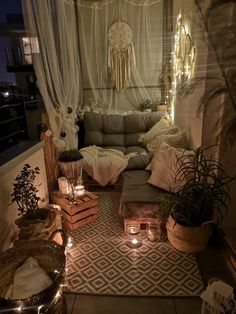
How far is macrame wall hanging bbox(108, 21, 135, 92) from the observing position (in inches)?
168

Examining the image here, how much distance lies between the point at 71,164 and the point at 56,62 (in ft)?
3.20

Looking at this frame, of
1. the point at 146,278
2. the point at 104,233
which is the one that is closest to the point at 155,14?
the point at 104,233

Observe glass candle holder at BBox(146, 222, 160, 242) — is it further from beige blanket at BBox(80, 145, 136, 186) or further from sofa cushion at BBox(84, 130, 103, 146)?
sofa cushion at BBox(84, 130, 103, 146)

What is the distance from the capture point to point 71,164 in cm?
252

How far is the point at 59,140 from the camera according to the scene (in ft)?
9.09

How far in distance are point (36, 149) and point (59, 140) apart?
503mm

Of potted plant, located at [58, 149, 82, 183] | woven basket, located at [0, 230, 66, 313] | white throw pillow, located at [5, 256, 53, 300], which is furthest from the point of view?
potted plant, located at [58, 149, 82, 183]

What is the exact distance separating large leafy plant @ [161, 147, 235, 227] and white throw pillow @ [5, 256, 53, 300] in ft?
3.63

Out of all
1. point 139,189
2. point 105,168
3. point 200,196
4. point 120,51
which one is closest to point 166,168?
point 139,189

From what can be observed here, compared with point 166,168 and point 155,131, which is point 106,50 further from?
point 166,168

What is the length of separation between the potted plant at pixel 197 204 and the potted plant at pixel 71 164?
931 millimetres

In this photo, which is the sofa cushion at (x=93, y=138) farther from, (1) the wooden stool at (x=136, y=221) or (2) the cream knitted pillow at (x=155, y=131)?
(1) the wooden stool at (x=136, y=221)

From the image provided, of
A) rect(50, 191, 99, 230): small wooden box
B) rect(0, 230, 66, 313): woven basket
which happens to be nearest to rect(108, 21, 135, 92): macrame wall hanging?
rect(50, 191, 99, 230): small wooden box

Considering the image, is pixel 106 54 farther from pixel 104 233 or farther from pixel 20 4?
pixel 104 233
